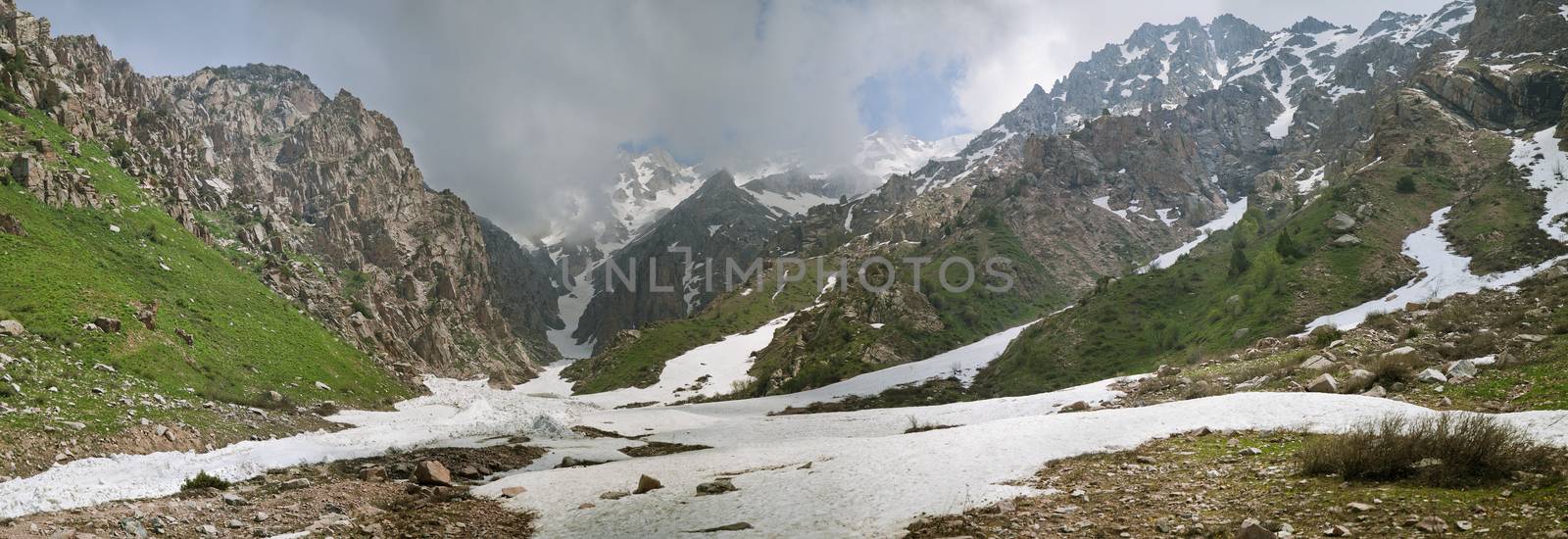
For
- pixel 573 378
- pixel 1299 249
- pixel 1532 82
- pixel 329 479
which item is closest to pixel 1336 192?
pixel 1299 249

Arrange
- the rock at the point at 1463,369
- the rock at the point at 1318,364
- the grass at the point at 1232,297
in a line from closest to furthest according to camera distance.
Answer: the rock at the point at 1463,369 < the rock at the point at 1318,364 < the grass at the point at 1232,297

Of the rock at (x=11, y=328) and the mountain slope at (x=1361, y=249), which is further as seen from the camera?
the mountain slope at (x=1361, y=249)

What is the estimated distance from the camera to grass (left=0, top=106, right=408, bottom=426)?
92.5ft

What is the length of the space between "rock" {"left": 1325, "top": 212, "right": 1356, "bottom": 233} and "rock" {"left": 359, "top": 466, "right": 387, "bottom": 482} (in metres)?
94.6

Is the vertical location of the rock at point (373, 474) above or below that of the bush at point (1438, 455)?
above

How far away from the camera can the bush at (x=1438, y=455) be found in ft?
34.0

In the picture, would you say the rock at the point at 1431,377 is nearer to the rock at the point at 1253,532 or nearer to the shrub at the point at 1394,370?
the shrub at the point at 1394,370

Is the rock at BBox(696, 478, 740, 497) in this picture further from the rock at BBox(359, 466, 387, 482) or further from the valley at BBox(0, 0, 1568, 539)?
the rock at BBox(359, 466, 387, 482)

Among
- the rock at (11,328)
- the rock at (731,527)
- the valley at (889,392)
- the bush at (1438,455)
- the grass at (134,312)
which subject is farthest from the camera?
the grass at (134,312)

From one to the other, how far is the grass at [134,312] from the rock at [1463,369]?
44.3 m

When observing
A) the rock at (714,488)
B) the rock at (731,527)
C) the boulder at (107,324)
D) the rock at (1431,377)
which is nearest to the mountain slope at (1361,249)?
the rock at (1431,377)

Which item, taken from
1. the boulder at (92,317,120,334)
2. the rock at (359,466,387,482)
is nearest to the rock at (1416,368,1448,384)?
the rock at (359,466,387,482)

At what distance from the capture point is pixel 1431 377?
20.4 m

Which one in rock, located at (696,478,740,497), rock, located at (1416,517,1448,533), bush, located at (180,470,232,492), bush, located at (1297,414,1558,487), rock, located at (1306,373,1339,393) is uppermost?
bush, located at (180,470,232,492)
